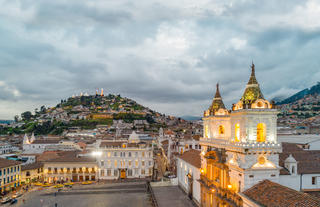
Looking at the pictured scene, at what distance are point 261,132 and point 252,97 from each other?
3567mm

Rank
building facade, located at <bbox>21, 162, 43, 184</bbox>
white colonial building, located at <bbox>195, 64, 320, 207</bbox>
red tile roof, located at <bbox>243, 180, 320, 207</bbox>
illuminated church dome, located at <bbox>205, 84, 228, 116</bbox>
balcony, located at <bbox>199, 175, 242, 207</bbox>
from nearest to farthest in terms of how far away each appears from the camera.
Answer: red tile roof, located at <bbox>243, 180, 320, 207</bbox> < white colonial building, located at <bbox>195, 64, 320, 207</bbox> < balcony, located at <bbox>199, 175, 242, 207</bbox> < illuminated church dome, located at <bbox>205, 84, 228, 116</bbox> < building facade, located at <bbox>21, 162, 43, 184</bbox>

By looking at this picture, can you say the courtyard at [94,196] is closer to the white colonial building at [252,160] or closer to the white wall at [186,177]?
the white wall at [186,177]

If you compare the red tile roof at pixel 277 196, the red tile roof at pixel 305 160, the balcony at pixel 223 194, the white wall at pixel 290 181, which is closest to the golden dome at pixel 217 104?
the balcony at pixel 223 194

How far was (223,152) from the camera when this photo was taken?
78.7ft

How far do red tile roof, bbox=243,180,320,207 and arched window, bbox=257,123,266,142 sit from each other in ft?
12.9

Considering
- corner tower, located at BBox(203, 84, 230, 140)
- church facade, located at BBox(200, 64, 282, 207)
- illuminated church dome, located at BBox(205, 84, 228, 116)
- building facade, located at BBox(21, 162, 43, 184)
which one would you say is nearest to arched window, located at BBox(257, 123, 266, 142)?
church facade, located at BBox(200, 64, 282, 207)

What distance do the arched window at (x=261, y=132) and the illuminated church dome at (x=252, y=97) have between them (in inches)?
78.7

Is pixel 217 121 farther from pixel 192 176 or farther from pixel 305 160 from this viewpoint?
pixel 192 176

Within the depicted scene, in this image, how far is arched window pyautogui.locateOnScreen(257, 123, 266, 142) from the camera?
21.3 metres

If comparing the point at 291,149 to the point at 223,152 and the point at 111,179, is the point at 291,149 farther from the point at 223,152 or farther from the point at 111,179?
the point at 111,179

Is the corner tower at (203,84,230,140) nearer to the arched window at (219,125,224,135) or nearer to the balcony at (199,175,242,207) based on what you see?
the arched window at (219,125,224,135)

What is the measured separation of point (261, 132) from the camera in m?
21.8

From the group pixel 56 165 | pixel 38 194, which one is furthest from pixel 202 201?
pixel 56 165

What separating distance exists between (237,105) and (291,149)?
12.4 metres
